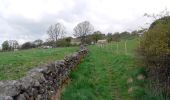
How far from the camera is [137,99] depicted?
11938 millimetres

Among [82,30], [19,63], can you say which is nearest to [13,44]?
[82,30]

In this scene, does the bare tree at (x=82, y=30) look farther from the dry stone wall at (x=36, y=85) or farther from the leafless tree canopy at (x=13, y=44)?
the dry stone wall at (x=36, y=85)

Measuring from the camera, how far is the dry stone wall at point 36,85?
6285 millimetres

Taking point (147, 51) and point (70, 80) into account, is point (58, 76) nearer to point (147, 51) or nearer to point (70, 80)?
point (70, 80)

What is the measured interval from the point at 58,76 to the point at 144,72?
520 cm

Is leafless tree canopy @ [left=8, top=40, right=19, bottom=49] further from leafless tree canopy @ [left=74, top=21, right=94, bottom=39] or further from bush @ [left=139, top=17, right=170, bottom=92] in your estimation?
bush @ [left=139, top=17, right=170, bottom=92]

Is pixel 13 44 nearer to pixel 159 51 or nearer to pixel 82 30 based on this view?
pixel 82 30

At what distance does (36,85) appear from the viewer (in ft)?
26.9

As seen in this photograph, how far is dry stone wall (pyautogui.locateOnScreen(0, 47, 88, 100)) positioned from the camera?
6.29 metres

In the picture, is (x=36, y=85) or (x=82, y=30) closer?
(x=36, y=85)

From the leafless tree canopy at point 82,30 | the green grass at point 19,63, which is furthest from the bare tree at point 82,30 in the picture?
the green grass at point 19,63

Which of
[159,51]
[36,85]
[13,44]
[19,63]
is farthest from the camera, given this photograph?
[13,44]

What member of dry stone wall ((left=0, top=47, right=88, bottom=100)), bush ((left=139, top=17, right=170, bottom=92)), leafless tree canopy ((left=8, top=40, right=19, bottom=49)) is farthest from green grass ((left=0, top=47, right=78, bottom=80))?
leafless tree canopy ((left=8, top=40, right=19, bottom=49))

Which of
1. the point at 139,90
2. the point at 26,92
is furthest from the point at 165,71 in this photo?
Result: the point at 26,92
